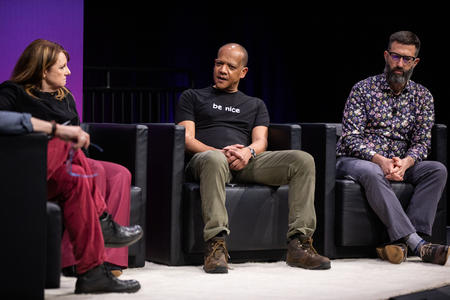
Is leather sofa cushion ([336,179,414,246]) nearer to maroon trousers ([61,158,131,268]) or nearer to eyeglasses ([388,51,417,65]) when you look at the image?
eyeglasses ([388,51,417,65])

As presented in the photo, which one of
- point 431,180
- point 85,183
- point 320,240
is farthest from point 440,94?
point 85,183

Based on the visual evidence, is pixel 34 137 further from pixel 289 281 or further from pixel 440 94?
pixel 440 94

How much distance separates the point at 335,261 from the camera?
3.59 meters

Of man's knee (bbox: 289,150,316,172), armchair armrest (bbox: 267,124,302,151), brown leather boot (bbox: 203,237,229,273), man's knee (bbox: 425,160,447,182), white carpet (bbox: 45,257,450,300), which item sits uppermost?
armchair armrest (bbox: 267,124,302,151)

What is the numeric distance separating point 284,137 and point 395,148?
66 centimetres

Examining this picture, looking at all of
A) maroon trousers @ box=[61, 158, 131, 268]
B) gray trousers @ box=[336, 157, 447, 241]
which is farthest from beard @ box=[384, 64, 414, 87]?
maroon trousers @ box=[61, 158, 131, 268]

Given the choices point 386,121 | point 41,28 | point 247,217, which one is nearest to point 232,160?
point 247,217

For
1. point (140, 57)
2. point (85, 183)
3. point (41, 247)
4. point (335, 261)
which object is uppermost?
point (140, 57)

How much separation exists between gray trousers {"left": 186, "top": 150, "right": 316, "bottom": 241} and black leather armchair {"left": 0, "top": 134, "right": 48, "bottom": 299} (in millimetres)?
1083

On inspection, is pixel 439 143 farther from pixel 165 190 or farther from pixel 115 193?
pixel 115 193

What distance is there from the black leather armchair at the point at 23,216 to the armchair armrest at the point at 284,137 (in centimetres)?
164

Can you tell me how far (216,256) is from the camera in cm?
317

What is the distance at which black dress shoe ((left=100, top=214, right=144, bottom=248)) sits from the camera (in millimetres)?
2707

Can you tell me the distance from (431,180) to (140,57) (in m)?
Result: 4.68
